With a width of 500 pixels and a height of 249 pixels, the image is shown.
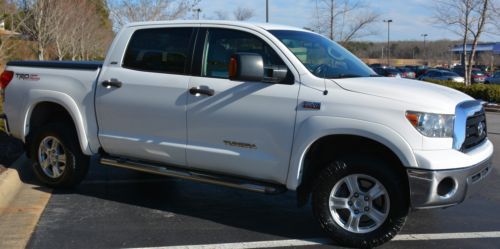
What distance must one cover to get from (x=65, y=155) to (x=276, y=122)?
9.22 ft

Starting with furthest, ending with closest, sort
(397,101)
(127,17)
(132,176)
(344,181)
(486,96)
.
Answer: (127,17), (486,96), (132,176), (344,181), (397,101)

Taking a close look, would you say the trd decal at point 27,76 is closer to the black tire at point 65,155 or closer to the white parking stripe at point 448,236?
the black tire at point 65,155

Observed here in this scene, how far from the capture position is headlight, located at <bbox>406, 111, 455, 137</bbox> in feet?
14.4

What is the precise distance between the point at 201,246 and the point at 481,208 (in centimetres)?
319

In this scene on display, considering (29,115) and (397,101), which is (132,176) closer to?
(29,115)

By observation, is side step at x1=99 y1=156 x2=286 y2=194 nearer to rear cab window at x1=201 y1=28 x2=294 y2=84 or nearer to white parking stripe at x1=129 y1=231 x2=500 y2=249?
white parking stripe at x1=129 y1=231 x2=500 y2=249

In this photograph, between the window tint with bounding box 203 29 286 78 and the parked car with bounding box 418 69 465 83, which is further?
the parked car with bounding box 418 69 465 83

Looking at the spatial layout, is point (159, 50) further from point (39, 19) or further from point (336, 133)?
point (39, 19)

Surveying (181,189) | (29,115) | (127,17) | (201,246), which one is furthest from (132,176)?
(127,17)

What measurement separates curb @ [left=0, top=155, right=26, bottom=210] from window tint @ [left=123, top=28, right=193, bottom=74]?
193cm

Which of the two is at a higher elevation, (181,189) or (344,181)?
(344,181)

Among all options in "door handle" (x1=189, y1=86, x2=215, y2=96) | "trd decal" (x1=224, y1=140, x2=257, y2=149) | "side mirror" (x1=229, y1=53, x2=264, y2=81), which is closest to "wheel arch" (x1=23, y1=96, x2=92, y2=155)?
"door handle" (x1=189, y1=86, x2=215, y2=96)

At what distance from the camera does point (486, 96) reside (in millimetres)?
20625

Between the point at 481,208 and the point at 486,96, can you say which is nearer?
the point at 481,208
